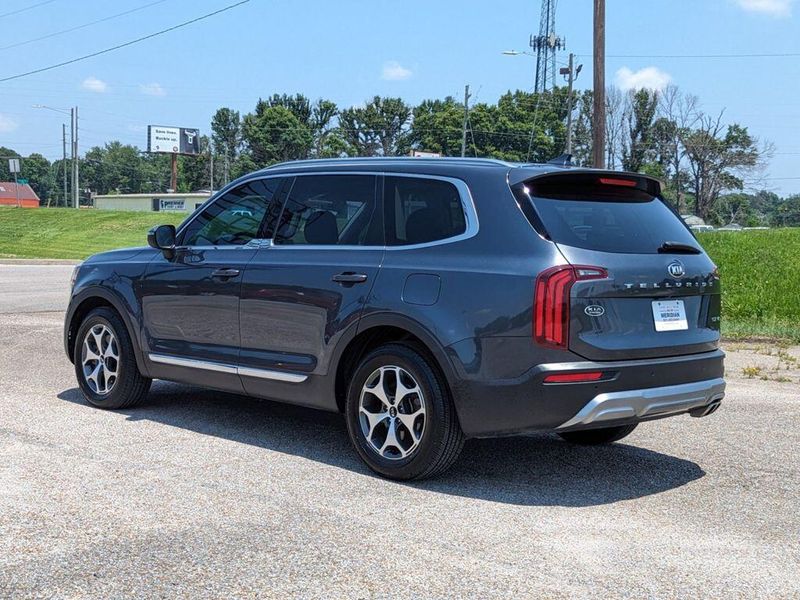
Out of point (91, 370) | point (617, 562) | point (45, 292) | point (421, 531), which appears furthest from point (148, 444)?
point (45, 292)

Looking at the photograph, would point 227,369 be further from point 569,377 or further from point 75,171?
point 75,171

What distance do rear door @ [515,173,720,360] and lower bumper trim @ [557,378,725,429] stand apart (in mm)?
200

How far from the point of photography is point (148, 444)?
634 cm

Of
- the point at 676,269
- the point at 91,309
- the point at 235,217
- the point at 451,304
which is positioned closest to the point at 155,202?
the point at 91,309

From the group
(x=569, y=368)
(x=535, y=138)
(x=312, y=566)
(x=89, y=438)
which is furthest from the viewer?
(x=535, y=138)

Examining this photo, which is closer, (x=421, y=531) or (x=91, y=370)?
(x=421, y=531)

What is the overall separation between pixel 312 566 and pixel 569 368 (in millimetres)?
1691

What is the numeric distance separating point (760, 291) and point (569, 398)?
14227 mm

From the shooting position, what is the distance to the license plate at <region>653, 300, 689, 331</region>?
17.4 ft

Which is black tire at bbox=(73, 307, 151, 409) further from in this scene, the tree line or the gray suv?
the tree line

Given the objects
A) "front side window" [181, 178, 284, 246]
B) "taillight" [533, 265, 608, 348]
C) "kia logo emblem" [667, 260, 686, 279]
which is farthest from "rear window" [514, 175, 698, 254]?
"front side window" [181, 178, 284, 246]

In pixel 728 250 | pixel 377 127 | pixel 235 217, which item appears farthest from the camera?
pixel 377 127

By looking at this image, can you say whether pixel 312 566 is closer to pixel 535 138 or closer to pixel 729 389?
pixel 729 389

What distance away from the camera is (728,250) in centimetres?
3053
